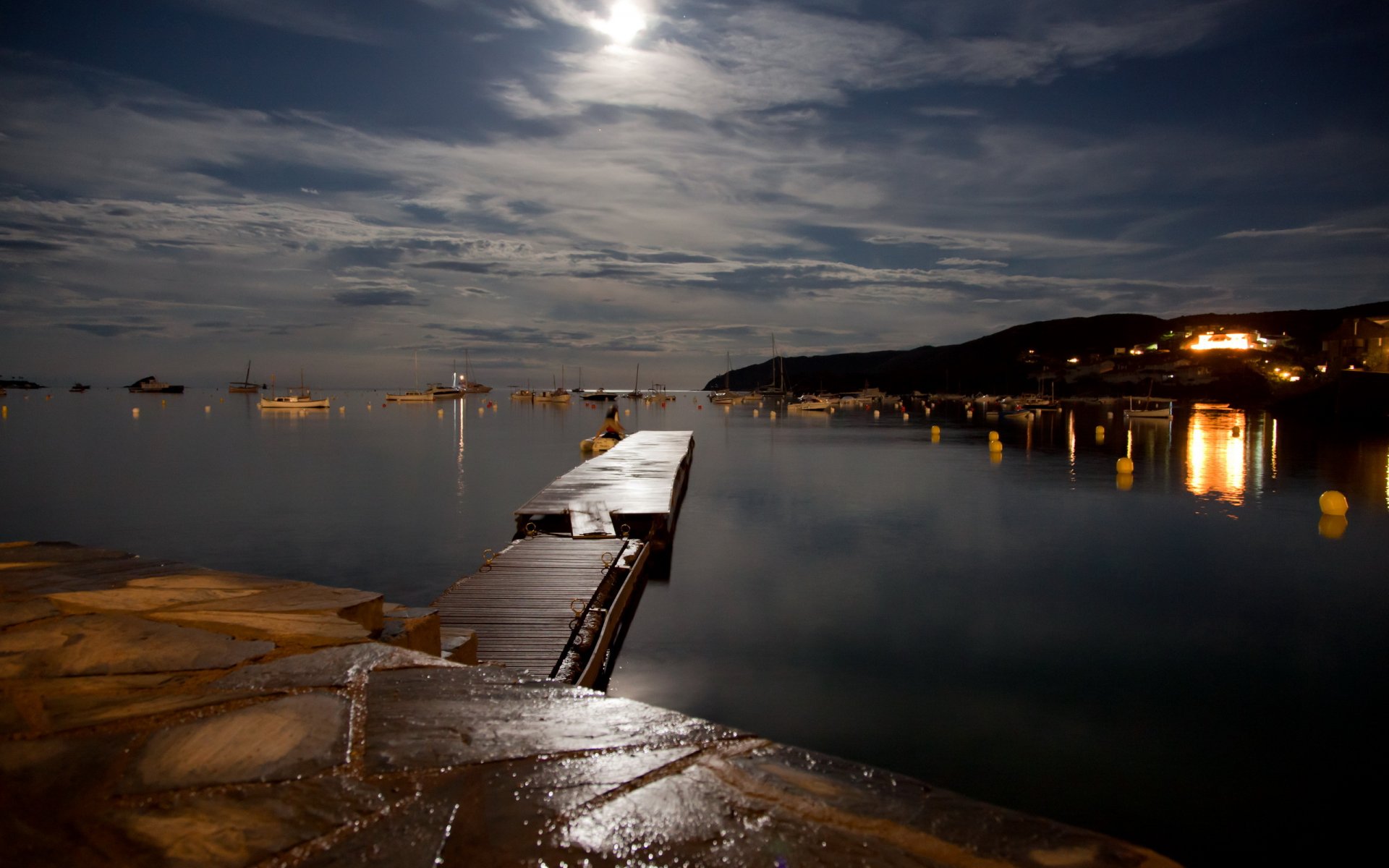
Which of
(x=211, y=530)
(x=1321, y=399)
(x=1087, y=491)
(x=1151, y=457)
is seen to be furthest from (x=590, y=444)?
(x=1321, y=399)

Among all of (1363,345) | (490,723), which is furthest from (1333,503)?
(1363,345)

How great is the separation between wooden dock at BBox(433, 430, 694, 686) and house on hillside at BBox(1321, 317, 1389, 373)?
8856cm

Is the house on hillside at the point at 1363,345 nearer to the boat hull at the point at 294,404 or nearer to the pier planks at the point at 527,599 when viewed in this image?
the pier planks at the point at 527,599

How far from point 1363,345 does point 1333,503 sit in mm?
76590

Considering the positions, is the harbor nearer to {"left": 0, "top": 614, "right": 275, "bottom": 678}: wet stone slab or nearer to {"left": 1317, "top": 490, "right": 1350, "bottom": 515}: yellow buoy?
{"left": 0, "top": 614, "right": 275, "bottom": 678}: wet stone slab

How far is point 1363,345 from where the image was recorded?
275 feet

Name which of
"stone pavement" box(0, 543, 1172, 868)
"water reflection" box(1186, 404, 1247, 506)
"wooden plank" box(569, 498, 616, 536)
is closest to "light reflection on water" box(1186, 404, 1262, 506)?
"water reflection" box(1186, 404, 1247, 506)

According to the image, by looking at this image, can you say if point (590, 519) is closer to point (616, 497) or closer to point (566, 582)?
point (616, 497)

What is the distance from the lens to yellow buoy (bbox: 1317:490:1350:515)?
2684cm

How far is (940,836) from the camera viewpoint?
2475mm

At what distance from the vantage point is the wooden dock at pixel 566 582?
9.44m

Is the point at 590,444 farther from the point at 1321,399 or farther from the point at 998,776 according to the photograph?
the point at 1321,399

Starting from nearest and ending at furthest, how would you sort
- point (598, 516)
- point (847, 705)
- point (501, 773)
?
point (501, 773) → point (847, 705) → point (598, 516)

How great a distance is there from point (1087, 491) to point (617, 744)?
34.4 meters
